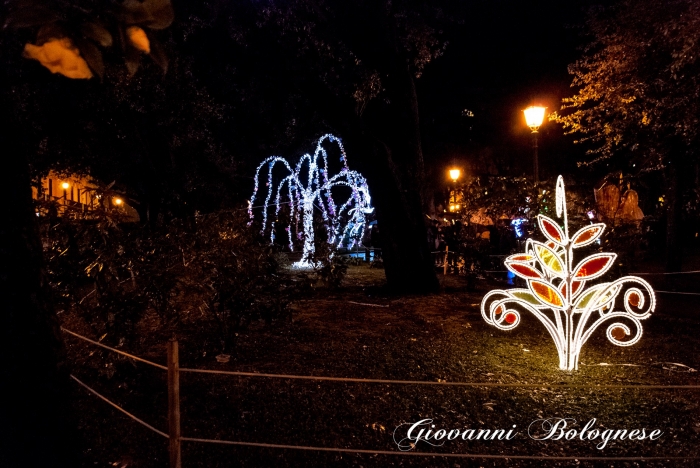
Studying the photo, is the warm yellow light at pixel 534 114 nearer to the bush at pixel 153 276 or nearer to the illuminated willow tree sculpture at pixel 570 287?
the illuminated willow tree sculpture at pixel 570 287

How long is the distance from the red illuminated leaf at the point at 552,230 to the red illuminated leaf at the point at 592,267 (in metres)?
0.35

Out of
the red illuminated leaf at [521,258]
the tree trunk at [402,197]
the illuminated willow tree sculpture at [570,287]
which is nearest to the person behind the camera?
the illuminated willow tree sculpture at [570,287]

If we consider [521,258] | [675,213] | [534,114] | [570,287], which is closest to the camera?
[570,287]

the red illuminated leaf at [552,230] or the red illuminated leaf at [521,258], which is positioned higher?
the red illuminated leaf at [552,230]

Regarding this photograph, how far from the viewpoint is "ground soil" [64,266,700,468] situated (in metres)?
4.51

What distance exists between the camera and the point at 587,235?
20.6 feet

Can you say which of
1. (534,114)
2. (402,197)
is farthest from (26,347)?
(534,114)

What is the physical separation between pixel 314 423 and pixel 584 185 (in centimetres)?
2074

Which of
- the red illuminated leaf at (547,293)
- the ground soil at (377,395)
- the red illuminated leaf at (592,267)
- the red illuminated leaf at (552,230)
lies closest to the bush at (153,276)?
the ground soil at (377,395)

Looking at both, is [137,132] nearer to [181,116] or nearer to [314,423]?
[181,116]

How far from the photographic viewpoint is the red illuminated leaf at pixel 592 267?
6.20m

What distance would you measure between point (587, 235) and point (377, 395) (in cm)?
295

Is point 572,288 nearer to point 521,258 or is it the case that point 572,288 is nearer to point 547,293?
point 547,293

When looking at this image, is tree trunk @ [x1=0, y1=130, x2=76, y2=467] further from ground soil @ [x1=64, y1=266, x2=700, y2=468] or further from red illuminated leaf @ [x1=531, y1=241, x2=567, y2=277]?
red illuminated leaf @ [x1=531, y1=241, x2=567, y2=277]
